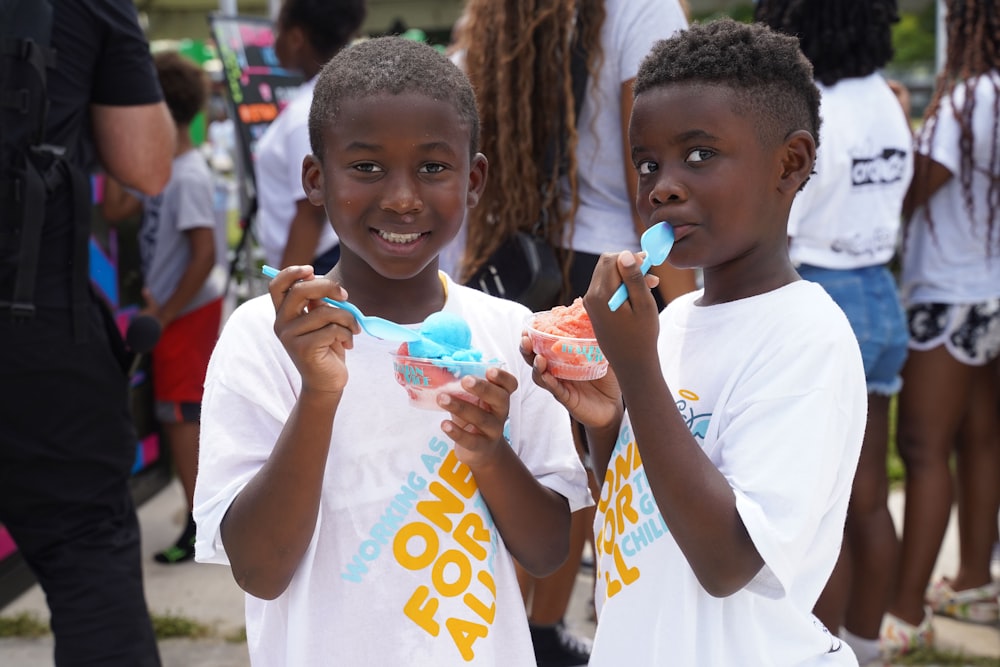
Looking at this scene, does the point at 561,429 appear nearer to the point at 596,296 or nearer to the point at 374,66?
the point at 596,296

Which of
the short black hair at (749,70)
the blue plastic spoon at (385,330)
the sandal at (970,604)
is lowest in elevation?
the sandal at (970,604)

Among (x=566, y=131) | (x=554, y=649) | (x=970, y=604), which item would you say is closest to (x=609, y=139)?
(x=566, y=131)

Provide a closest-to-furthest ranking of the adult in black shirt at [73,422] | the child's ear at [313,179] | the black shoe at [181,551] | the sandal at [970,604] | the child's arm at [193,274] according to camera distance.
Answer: the child's ear at [313,179]
the adult in black shirt at [73,422]
the sandal at [970,604]
the black shoe at [181,551]
the child's arm at [193,274]

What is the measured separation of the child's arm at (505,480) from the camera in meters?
1.52

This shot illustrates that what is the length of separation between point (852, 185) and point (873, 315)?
38 cm

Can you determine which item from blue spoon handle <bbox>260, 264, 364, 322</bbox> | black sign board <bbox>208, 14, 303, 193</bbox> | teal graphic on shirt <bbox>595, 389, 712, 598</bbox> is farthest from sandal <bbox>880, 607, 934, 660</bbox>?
black sign board <bbox>208, 14, 303, 193</bbox>

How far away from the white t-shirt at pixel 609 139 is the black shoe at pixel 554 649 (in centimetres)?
119

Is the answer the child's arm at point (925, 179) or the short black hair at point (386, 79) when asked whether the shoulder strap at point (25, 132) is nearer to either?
the short black hair at point (386, 79)

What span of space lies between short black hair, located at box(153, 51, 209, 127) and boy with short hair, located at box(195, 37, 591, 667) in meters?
3.28

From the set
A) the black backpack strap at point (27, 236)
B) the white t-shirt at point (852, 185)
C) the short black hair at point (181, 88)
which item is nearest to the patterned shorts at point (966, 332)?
the white t-shirt at point (852, 185)

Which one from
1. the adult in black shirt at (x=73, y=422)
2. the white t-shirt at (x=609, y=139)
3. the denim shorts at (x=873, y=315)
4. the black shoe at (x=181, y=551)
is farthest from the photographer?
the black shoe at (x=181, y=551)

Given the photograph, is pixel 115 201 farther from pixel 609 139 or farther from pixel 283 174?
pixel 609 139

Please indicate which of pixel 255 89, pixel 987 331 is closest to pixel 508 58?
pixel 987 331

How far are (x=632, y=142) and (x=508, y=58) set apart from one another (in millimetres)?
1110
